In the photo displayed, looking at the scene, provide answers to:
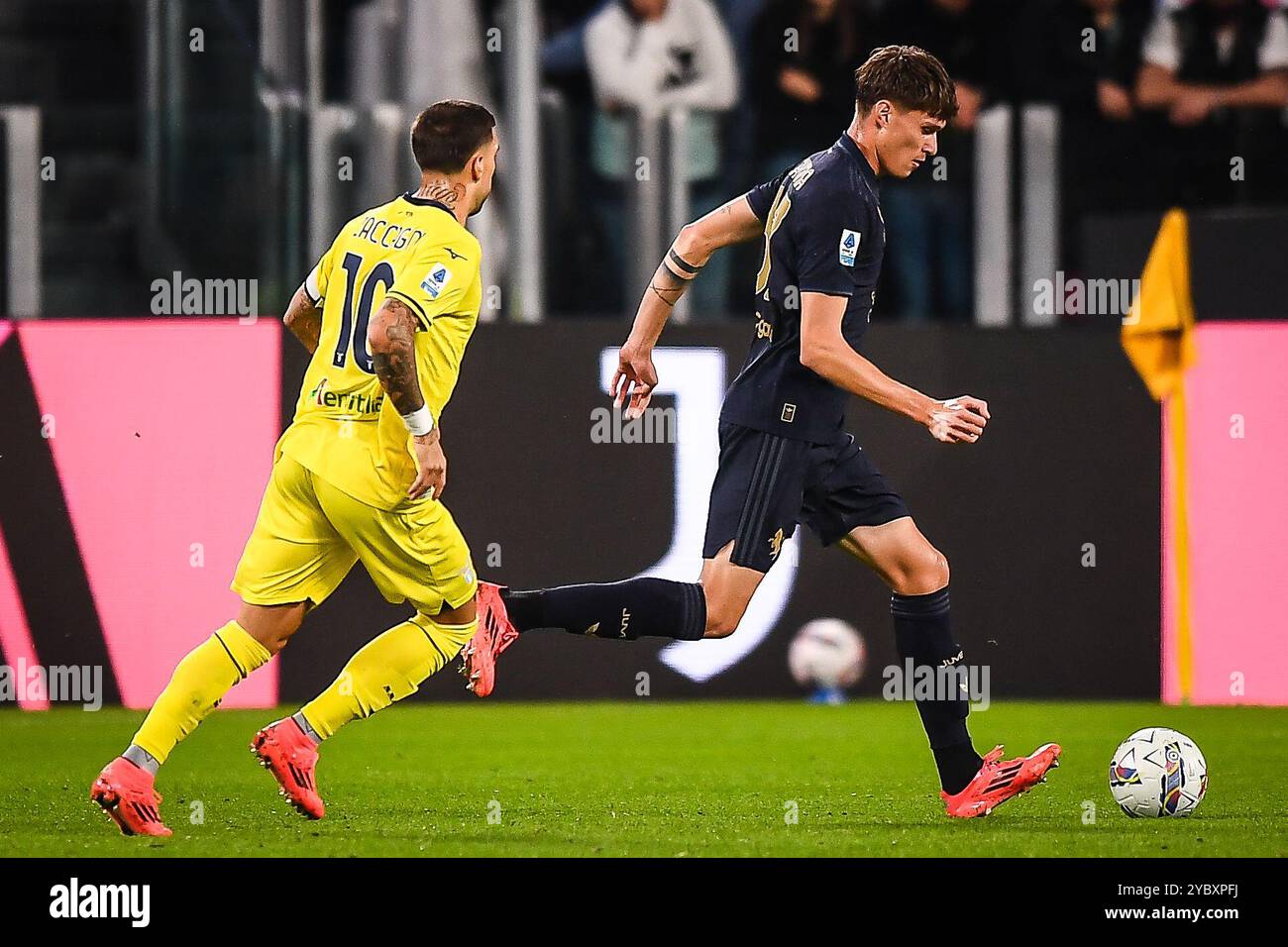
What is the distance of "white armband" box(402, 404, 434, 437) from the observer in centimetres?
489

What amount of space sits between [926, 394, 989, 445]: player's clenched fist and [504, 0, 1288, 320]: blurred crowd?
4.03 m

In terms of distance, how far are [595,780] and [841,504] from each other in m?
1.34

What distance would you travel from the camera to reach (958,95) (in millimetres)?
9281

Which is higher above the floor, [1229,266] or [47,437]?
[1229,266]

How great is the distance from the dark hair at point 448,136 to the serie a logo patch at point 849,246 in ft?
3.10

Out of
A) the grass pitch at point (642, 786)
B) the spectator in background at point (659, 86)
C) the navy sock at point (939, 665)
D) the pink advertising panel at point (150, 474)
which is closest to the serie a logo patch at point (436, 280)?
the grass pitch at point (642, 786)

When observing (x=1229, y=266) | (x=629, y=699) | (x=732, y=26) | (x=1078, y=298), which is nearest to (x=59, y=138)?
(x=732, y=26)

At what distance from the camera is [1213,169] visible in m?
9.52

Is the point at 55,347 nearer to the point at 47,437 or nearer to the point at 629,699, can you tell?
the point at 47,437

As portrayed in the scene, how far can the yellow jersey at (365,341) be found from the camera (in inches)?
198

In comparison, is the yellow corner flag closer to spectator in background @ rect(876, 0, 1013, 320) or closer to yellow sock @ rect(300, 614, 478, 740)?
spectator in background @ rect(876, 0, 1013, 320)

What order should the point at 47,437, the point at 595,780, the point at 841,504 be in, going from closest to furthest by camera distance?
1. the point at 841,504
2. the point at 595,780
3. the point at 47,437

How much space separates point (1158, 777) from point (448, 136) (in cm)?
255

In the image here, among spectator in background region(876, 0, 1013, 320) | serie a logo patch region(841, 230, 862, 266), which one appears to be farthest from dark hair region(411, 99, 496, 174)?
spectator in background region(876, 0, 1013, 320)
